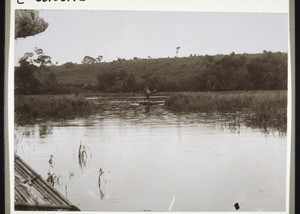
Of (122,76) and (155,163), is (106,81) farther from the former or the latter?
(155,163)

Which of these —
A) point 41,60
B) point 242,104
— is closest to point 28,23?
point 41,60

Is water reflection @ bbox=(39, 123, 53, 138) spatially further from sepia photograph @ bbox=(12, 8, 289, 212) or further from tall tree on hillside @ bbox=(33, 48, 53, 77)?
tall tree on hillside @ bbox=(33, 48, 53, 77)

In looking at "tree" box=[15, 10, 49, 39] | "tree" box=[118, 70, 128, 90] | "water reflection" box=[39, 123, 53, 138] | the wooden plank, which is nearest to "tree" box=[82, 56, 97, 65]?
"tree" box=[118, 70, 128, 90]

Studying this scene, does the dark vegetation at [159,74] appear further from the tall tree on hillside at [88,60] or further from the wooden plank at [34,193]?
the wooden plank at [34,193]

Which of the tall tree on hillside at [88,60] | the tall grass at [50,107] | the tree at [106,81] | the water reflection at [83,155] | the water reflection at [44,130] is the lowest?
the water reflection at [83,155]

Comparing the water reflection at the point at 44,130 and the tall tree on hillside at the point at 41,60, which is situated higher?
the tall tree on hillside at the point at 41,60

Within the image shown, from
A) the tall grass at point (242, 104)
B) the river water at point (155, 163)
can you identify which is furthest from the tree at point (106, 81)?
the tall grass at point (242, 104)
